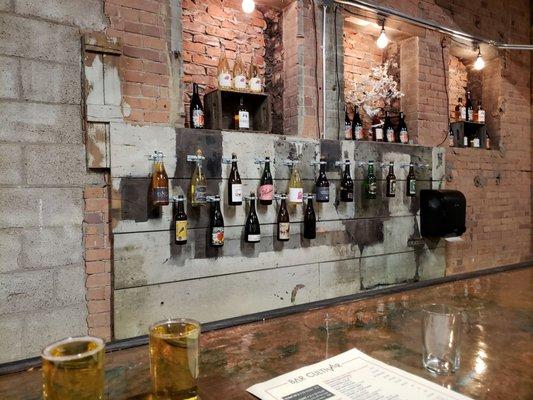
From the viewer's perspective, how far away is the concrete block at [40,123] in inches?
85.5

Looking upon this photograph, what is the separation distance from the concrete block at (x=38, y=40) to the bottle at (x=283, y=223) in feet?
5.55

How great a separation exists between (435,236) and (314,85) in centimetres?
190

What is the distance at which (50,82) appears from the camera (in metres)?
2.27

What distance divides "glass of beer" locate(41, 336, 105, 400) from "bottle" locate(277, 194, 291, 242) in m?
2.25

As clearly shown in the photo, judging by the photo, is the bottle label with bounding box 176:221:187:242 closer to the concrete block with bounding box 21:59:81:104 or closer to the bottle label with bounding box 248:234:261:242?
the bottle label with bounding box 248:234:261:242

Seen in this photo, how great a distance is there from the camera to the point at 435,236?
384 cm

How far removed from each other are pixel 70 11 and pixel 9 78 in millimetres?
544

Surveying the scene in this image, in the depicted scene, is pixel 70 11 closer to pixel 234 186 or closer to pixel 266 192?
pixel 234 186

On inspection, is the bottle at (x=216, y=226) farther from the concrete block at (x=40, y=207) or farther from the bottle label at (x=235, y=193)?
the concrete block at (x=40, y=207)

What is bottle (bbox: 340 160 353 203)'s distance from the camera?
332cm

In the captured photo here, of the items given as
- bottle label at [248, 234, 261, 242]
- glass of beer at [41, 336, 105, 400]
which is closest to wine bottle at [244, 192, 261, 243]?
bottle label at [248, 234, 261, 242]

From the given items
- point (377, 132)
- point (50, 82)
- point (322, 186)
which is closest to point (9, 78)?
point (50, 82)

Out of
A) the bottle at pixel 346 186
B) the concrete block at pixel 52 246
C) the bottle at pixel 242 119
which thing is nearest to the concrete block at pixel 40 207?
the concrete block at pixel 52 246

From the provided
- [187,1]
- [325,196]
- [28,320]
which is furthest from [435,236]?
[28,320]
